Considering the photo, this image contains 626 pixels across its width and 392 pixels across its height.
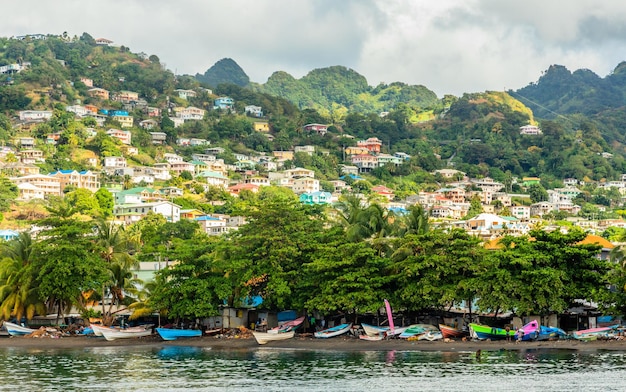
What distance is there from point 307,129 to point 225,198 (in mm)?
44738

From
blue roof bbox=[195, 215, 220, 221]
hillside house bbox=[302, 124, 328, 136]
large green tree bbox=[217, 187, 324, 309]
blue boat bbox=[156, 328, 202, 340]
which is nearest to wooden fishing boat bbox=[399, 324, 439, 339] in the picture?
large green tree bbox=[217, 187, 324, 309]

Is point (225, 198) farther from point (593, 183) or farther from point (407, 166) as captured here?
point (593, 183)

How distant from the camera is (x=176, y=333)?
124ft

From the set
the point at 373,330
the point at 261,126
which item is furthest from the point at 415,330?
the point at 261,126

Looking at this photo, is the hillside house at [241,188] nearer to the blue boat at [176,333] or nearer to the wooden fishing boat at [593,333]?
the blue boat at [176,333]

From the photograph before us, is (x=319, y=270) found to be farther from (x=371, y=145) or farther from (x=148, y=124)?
(x=371, y=145)

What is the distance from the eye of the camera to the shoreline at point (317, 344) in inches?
1328

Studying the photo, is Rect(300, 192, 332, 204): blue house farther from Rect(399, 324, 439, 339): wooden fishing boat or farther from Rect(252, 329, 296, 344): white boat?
Rect(399, 324, 439, 339): wooden fishing boat

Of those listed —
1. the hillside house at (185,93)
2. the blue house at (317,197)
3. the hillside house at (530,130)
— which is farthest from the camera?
the hillside house at (185,93)

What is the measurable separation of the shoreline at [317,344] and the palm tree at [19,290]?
1261 millimetres

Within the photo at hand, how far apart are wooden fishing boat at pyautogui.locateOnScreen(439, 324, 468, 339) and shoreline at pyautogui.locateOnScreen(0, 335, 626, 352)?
593mm

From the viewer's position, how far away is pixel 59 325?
40.0 m

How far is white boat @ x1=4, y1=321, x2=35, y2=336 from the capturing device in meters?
39.0

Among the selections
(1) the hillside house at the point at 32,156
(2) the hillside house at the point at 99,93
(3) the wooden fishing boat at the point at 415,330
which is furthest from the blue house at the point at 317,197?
(3) the wooden fishing boat at the point at 415,330
